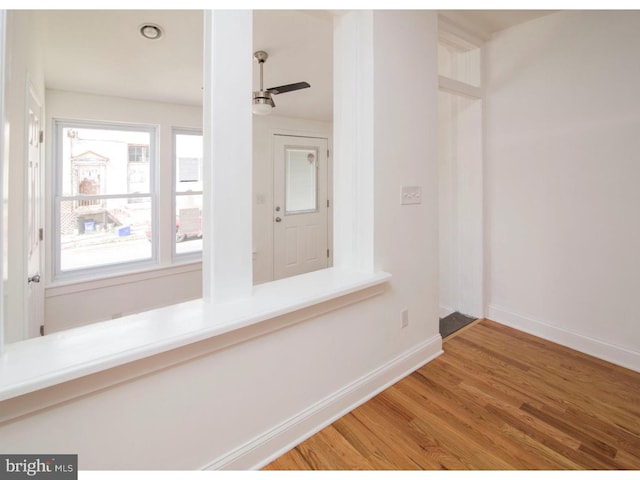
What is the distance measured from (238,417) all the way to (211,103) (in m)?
1.29

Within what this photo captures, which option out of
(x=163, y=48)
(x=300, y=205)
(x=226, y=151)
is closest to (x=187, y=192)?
(x=300, y=205)

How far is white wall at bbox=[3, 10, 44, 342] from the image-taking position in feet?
4.36

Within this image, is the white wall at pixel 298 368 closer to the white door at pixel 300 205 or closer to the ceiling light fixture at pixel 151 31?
the ceiling light fixture at pixel 151 31

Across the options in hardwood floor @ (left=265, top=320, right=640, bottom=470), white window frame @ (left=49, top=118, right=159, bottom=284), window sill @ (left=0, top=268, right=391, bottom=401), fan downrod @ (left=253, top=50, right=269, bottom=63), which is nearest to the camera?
window sill @ (left=0, top=268, right=391, bottom=401)

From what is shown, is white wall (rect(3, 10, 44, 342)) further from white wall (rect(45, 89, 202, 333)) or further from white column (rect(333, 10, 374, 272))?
white wall (rect(45, 89, 202, 333))

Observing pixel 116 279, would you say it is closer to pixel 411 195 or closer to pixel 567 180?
pixel 411 195

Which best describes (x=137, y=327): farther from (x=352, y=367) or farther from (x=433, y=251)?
(x=433, y=251)

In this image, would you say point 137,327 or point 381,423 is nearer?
point 137,327

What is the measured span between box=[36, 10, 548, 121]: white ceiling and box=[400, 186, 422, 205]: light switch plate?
1.08 metres

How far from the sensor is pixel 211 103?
4.37 feet

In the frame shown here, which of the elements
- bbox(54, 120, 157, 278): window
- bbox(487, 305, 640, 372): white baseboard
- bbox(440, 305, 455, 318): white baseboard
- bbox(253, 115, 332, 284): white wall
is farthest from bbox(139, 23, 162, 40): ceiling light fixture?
bbox(487, 305, 640, 372): white baseboard

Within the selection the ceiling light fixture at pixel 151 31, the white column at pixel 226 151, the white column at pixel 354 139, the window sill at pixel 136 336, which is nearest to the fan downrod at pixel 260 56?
the ceiling light fixture at pixel 151 31

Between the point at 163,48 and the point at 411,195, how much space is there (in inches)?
81.4
